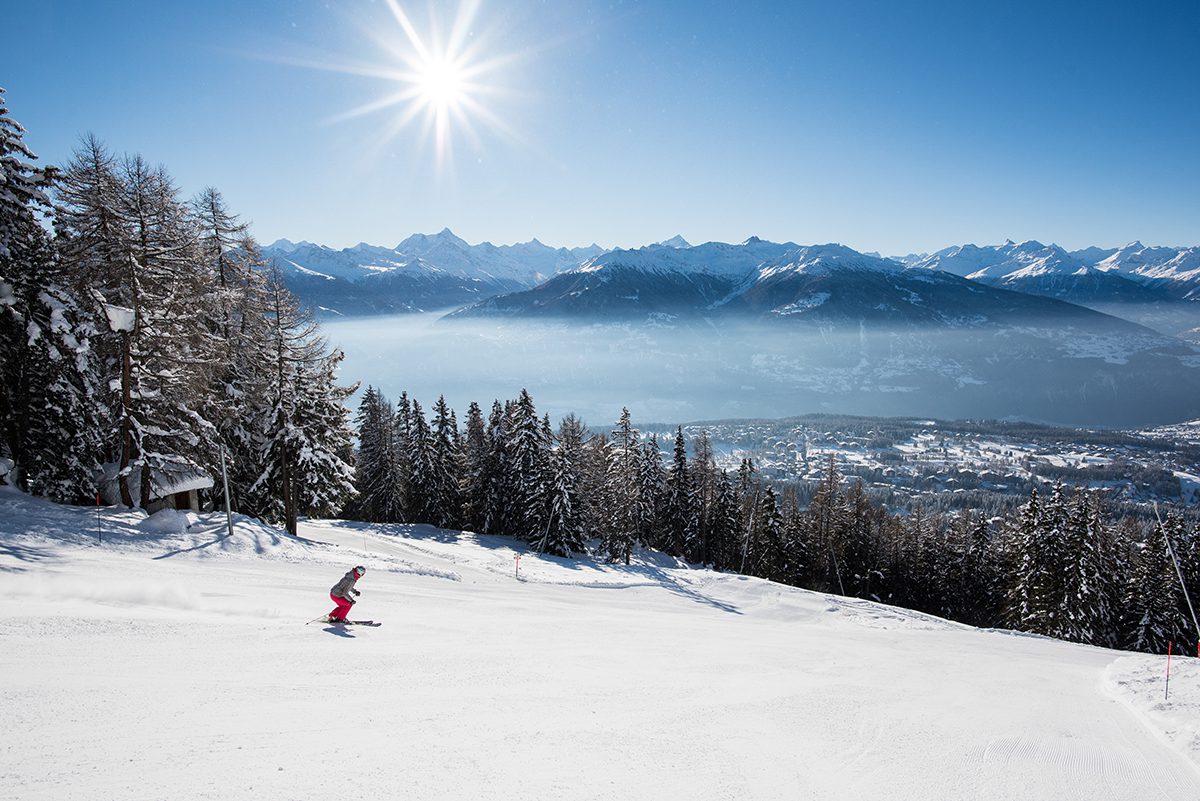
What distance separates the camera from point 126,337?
2025cm

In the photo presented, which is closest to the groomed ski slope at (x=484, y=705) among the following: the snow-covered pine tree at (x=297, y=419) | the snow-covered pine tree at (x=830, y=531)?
the snow-covered pine tree at (x=297, y=419)

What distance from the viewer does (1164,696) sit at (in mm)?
12734

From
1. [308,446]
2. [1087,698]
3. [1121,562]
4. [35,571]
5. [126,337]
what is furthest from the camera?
[1121,562]

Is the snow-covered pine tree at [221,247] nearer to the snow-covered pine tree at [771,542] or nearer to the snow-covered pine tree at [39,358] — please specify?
the snow-covered pine tree at [39,358]

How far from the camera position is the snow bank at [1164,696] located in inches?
399

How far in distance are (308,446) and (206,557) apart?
10.2 meters

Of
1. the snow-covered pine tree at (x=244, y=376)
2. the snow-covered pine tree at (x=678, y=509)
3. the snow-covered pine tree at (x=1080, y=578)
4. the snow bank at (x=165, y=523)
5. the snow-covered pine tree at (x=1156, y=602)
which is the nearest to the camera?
the snow bank at (x=165, y=523)

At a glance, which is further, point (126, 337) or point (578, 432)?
point (578, 432)

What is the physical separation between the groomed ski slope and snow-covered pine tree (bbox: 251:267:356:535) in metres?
10.8

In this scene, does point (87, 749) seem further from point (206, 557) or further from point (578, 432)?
point (578, 432)

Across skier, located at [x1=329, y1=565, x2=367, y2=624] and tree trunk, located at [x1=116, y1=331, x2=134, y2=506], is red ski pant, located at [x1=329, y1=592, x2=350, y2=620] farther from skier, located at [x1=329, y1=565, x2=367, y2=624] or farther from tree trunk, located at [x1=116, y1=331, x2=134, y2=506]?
tree trunk, located at [x1=116, y1=331, x2=134, y2=506]

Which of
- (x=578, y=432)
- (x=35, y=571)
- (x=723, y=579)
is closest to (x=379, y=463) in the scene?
(x=578, y=432)

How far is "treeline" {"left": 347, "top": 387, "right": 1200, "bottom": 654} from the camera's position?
128 feet

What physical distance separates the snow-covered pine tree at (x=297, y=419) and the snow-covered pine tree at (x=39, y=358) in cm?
680
